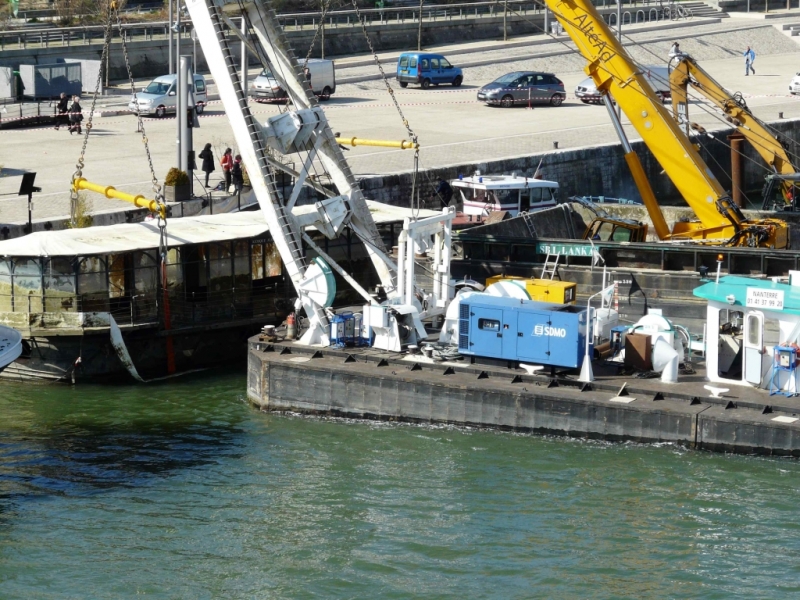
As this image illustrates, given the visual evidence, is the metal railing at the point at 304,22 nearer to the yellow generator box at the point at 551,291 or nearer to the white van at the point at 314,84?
the white van at the point at 314,84

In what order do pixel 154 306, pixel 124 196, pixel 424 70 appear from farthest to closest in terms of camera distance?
pixel 424 70 < pixel 124 196 < pixel 154 306

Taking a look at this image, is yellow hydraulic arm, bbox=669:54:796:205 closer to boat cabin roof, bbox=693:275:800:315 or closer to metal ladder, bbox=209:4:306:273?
boat cabin roof, bbox=693:275:800:315

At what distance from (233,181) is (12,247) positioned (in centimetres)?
1086

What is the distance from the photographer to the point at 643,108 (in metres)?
31.7

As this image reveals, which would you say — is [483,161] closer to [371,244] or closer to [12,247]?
[371,244]

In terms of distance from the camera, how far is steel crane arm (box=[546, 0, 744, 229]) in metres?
31.6

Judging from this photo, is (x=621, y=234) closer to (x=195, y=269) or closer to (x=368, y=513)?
(x=195, y=269)

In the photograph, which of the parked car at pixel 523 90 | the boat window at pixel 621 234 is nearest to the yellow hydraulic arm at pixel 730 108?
the boat window at pixel 621 234

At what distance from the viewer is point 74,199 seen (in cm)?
3372

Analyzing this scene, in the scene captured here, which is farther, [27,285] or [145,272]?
[145,272]

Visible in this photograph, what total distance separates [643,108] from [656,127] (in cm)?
52

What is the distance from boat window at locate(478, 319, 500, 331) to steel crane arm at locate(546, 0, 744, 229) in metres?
7.90

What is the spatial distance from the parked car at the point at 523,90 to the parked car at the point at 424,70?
4.23 metres

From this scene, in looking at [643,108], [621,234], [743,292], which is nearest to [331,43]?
[621,234]
